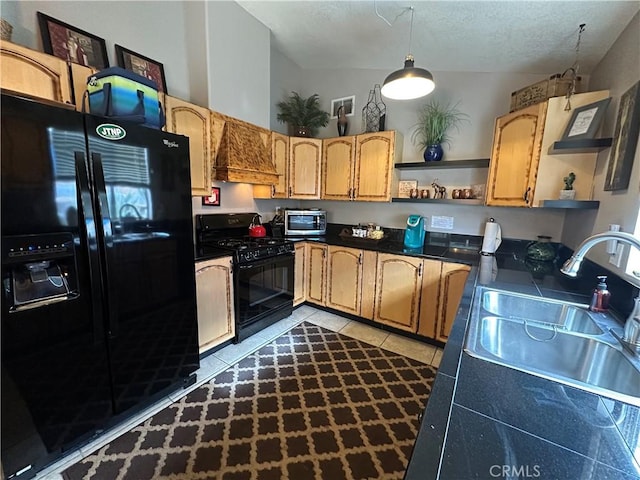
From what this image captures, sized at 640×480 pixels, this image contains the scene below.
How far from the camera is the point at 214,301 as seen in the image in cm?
233

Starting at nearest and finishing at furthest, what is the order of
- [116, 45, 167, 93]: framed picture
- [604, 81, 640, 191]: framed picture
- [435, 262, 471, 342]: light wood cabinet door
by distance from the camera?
[604, 81, 640, 191]: framed picture < [116, 45, 167, 93]: framed picture < [435, 262, 471, 342]: light wood cabinet door

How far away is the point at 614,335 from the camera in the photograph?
1138 millimetres

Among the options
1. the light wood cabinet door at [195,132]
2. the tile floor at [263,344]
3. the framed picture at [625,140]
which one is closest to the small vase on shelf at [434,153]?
the framed picture at [625,140]

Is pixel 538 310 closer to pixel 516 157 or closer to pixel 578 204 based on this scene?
pixel 578 204

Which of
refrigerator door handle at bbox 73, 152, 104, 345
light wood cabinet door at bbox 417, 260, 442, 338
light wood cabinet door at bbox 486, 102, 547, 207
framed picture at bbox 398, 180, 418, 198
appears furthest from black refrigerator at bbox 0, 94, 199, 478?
light wood cabinet door at bbox 486, 102, 547, 207

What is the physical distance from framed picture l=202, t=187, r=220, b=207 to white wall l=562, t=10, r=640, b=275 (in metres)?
3.06

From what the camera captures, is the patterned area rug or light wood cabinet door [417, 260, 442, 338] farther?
light wood cabinet door [417, 260, 442, 338]

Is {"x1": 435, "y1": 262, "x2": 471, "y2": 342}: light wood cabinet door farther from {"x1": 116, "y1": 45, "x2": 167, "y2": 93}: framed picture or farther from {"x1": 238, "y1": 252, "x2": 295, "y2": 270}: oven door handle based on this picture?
{"x1": 116, "y1": 45, "x2": 167, "y2": 93}: framed picture

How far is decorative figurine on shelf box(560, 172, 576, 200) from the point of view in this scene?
6.49 feet

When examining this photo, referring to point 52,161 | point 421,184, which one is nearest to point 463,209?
point 421,184

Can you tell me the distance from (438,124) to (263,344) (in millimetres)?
2812

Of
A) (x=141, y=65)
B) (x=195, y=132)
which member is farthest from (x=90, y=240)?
(x=141, y=65)

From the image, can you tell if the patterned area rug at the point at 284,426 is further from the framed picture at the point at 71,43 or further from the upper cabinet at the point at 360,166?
the framed picture at the point at 71,43

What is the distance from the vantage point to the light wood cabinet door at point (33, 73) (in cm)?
137
